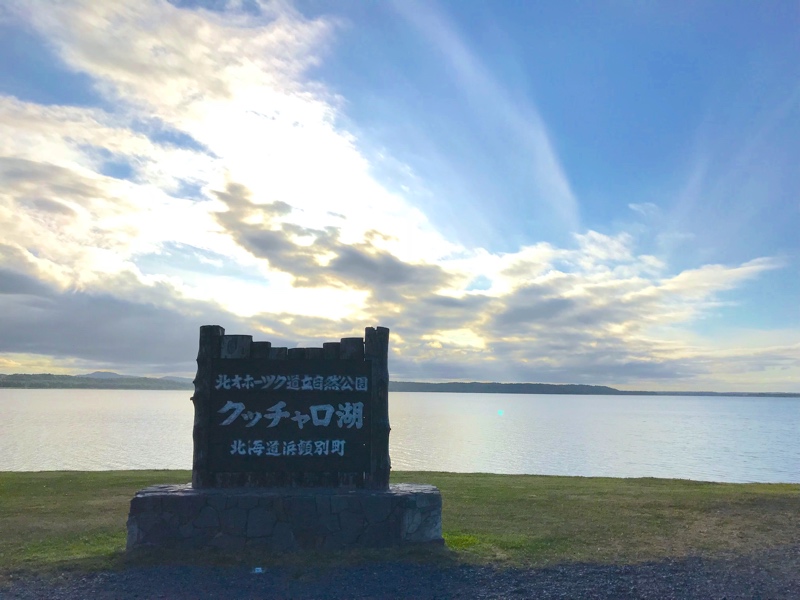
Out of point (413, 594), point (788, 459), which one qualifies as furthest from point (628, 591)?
point (788, 459)

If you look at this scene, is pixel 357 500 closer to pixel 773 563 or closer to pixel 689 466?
pixel 773 563

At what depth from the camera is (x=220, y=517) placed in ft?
31.6

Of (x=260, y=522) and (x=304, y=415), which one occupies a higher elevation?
(x=304, y=415)

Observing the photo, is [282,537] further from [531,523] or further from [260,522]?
[531,523]

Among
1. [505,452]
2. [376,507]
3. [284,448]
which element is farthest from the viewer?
[505,452]

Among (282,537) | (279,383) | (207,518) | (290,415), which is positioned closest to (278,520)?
(282,537)

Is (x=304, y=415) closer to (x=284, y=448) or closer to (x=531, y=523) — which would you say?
(x=284, y=448)

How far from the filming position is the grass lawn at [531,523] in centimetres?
929

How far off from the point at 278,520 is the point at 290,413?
5.58ft

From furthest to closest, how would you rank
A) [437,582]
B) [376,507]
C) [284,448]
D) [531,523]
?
[531,523] < [284,448] < [376,507] < [437,582]

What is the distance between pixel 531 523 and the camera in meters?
11.9

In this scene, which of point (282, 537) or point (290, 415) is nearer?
point (282, 537)

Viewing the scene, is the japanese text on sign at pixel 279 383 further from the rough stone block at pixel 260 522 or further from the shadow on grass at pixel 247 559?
the shadow on grass at pixel 247 559

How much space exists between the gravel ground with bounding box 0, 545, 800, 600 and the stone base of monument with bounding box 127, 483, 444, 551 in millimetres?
902
